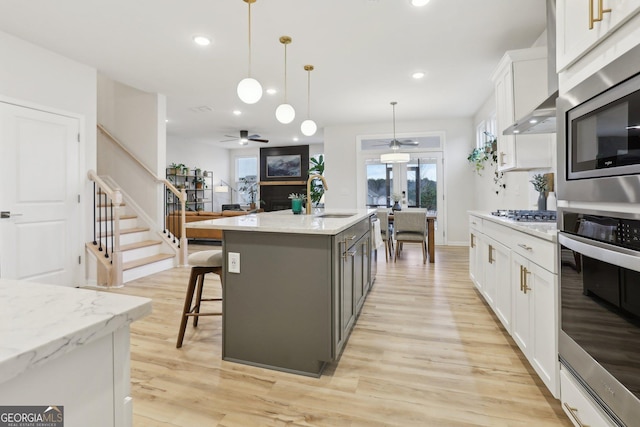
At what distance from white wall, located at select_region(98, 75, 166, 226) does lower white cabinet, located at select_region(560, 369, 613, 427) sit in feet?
17.3

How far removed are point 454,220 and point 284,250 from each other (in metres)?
5.95

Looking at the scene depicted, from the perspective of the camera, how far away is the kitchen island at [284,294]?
6.31ft

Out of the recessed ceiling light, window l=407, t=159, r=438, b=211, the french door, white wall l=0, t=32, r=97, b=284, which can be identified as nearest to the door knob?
white wall l=0, t=32, r=97, b=284

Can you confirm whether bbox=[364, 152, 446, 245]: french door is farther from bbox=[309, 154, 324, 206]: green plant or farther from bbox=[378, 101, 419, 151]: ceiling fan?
bbox=[309, 154, 324, 206]: green plant

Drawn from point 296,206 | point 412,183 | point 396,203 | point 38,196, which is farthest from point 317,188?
point 38,196

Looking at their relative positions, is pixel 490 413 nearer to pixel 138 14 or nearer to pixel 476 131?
pixel 138 14

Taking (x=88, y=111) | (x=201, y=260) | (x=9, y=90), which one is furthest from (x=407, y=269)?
(x=9, y=90)

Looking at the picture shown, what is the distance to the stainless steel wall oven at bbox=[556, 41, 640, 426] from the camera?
1.04 metres

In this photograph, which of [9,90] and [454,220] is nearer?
[9,90]

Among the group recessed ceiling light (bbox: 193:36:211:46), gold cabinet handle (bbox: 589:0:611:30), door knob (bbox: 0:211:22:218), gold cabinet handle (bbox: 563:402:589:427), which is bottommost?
gold cabinet handle (bbox: 563:402:589:427)

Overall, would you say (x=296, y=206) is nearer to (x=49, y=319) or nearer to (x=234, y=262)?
(x=234, y=262)

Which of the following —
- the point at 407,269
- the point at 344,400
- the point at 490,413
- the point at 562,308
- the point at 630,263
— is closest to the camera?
the point at 630,263

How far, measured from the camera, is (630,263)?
102 cm

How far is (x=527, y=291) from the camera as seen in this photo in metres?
1.88
